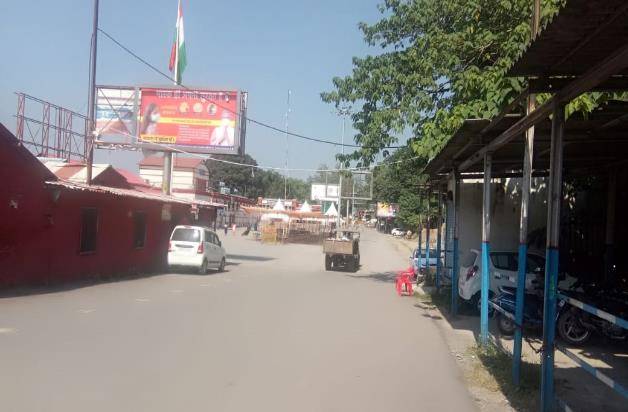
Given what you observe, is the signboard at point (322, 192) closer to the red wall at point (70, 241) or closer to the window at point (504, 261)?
the red wall at point (70, 241)

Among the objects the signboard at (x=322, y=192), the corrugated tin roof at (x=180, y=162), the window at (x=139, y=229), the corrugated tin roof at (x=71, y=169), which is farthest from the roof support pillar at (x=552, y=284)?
the corrugated tin roof at (x=180, y=162)

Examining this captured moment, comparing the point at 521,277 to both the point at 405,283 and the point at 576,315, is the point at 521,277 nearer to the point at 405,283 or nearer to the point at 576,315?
the point at 576,315

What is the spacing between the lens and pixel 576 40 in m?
4.59

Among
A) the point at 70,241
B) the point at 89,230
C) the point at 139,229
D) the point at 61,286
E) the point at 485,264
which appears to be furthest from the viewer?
the point at 139,229

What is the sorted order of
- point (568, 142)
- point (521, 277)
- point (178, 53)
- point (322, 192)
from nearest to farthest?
point (521, 277) → point (568, 142) → point (178, 53) → point (322, 192)

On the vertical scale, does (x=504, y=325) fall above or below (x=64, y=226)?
below

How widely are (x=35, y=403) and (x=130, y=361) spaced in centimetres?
181

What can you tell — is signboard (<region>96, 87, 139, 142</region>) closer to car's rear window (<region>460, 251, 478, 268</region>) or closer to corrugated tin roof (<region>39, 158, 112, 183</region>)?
corrugated tin roof (<region>39, 158, 112, 183</region>)

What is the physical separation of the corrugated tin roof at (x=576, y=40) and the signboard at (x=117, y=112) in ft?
90.3

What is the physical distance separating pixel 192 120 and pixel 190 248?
11.1m

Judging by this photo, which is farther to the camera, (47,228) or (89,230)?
(89,230)

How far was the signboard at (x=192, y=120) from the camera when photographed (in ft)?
98.9

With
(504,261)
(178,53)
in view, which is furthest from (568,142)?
(178,53)

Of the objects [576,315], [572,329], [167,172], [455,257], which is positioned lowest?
[572,329]
